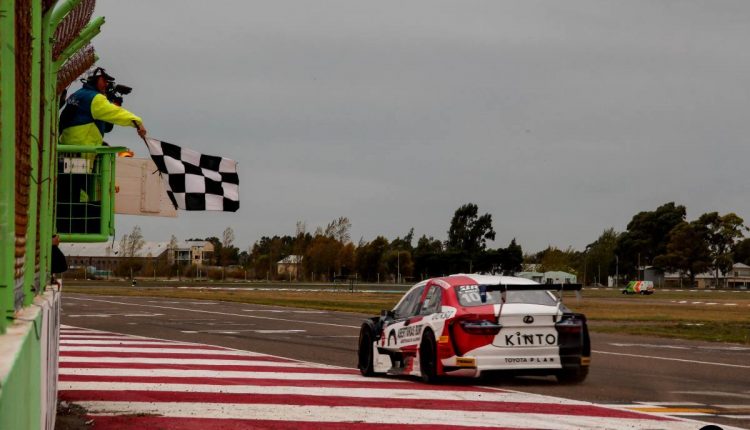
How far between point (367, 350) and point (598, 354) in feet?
18.2

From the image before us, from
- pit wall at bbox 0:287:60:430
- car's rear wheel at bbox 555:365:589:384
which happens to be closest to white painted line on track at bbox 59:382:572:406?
car's rear wheel at bbox 555:365:589:384

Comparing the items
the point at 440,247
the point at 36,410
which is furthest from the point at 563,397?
the point at 440,247

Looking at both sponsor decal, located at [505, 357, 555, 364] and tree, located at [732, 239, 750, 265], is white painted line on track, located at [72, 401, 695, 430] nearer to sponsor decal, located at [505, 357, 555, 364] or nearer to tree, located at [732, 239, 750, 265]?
sponsor decal, located at [505, 357, 555, 364]

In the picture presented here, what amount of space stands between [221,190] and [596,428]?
3.50 m

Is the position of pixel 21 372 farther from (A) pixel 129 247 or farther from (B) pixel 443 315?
(A) pixel 129 247

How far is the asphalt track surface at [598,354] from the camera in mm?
10711

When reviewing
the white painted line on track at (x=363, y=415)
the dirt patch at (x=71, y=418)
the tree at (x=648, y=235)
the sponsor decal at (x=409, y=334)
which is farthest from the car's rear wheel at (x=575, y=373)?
the tree at (x=648, y=235)

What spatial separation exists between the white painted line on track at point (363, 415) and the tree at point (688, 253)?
141 m

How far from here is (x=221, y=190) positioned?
362 inches

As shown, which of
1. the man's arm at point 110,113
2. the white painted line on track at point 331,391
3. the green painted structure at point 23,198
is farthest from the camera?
the white painted line on track at point 331,391

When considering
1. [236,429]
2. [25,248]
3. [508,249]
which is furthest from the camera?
[508,249]

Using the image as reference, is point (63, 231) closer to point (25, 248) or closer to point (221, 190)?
point (221, 190)

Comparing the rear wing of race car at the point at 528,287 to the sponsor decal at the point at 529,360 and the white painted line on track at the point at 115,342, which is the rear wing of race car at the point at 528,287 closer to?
the sponsor decal at the point at 529,360

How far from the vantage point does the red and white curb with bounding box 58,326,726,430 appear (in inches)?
322
